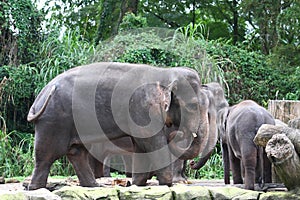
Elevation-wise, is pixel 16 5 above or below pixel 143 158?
above

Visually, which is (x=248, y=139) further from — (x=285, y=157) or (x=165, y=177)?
(x=285, y=157)

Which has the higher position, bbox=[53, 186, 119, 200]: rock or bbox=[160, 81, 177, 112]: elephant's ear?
bbox=[160, 81, 177, 112]: elephant's ear

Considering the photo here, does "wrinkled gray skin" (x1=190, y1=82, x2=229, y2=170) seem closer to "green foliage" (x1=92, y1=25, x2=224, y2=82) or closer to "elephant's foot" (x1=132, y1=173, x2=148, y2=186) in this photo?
"elephant's foot" (x1=132, y1=173, x2=148, y2=186)

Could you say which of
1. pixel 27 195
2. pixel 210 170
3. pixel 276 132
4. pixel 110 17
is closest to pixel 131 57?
pixel 210 170

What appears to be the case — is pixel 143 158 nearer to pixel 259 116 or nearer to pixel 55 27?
pixel 259 116

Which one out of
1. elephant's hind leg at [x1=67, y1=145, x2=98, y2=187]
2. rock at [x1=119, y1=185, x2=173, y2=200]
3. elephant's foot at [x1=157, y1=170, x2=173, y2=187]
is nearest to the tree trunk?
elephant's foot at [x1=157, y1=170, x2=173, y2=187]

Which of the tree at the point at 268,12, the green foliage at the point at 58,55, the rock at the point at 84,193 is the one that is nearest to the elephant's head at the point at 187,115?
the rock at the point at 84,193

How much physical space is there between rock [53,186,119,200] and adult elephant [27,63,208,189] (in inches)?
42.4

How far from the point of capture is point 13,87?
546 inches

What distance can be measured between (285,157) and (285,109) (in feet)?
6.96

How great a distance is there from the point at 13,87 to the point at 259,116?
8414 millimetres

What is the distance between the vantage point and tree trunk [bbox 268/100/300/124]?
7.33 m

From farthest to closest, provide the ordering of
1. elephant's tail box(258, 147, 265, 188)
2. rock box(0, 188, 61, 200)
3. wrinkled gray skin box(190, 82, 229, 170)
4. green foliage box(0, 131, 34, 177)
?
green foliage box(0, 131, 34, 177)
wrinkled gray skin box(190, 82, 229, 170)
elephant's tail box(258, 147, 265, 188)
rock box(0, 188, 61, 200)

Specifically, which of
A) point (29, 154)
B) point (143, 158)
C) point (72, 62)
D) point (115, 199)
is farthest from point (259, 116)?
point (72, 62)
